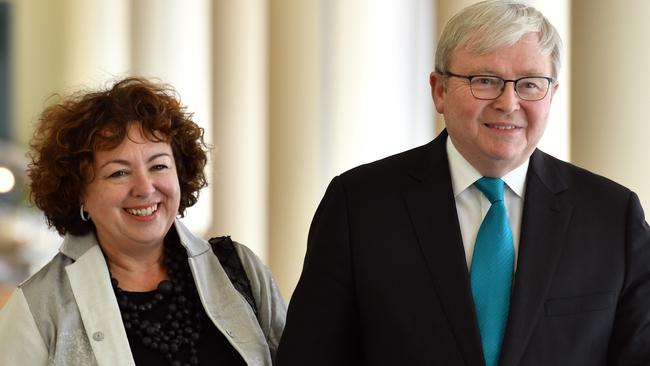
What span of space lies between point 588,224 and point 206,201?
2.73m

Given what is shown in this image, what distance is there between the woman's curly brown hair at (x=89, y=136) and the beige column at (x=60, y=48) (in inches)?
87.6

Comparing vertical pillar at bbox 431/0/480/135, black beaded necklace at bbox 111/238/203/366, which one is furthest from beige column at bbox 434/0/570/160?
Answer: black beaded necklace at bbox 111/238/203/366

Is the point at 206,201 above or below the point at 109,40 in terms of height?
below

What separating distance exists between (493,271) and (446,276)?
0.10 metres

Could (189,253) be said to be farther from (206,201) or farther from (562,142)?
(206,201)

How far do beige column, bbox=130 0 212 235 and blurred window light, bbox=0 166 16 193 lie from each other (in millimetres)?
741

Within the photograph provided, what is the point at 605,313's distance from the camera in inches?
82.8

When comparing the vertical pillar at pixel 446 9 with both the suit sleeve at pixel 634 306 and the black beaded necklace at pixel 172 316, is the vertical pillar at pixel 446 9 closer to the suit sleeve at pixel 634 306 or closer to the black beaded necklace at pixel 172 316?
the black beaded necklace at pixel 172 316

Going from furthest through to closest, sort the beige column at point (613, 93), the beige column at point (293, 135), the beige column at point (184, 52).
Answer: the beige column at point (184, 52) < the beige column at point (293, 135) < the beige column at point (613, 93)

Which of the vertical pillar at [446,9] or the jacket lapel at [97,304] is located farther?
the vertical pillar at [446,9]

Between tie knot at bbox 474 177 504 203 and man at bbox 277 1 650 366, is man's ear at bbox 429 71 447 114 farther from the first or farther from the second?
tie knot at bbox 474 177 504 203

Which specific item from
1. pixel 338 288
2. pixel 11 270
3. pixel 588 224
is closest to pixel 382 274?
pixel 338 288

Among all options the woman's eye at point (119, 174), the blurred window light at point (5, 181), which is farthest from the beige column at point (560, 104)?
the blurred window light at point (5, 181)

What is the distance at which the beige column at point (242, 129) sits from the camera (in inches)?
182
